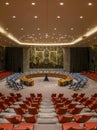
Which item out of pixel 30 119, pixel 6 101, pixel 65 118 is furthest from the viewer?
pixel 6 101

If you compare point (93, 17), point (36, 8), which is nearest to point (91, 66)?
point (93, 17)

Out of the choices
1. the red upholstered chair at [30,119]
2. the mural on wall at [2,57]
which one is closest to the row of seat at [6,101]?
the red upholstered chair at [30,119]

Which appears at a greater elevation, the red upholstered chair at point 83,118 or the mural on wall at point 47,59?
the mural on wall at point 47,59

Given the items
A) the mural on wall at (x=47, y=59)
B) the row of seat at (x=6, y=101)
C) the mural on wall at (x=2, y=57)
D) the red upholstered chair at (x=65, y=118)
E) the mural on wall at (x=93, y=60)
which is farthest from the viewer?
the mural on wall at (x=47, y=59)

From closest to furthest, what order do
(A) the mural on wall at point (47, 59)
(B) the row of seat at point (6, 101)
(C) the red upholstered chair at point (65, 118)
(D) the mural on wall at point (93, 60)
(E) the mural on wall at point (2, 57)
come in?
(C) the red upholstered chair at point (65, 118) → (B) the row of seat at point (6, 101) → (D) the mural on wall at point (93, 60) → (E) the mural on wall at point (2, 57) → (A) the mural on wall at point (47, 59)

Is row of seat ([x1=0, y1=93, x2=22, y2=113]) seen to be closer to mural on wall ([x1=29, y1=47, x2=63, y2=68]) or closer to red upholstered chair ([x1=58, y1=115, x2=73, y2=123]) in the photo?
red upholstered chair ([x1=58, y1=115, x2=73, y2=123])

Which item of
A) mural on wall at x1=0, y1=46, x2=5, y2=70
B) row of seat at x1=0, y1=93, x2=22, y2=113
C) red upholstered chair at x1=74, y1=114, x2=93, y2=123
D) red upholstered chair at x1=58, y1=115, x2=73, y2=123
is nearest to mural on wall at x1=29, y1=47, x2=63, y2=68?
mural on wall at x1=0, y1=46, x2=5, y2=70

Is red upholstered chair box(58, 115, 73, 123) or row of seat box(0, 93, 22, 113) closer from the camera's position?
red upholstered chair box(58, 115, 73, 123)

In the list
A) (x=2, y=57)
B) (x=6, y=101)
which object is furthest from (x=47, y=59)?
(x=6, y=101)

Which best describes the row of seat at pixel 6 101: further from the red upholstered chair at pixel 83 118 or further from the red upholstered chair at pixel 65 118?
the red upholstered chair at pixel 83 118

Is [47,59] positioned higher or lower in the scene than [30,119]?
higher

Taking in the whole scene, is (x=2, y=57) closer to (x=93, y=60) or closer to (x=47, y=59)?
(x=47, y=59)

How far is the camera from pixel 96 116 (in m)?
11.6

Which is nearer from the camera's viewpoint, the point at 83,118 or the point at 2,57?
the point at 83,118
